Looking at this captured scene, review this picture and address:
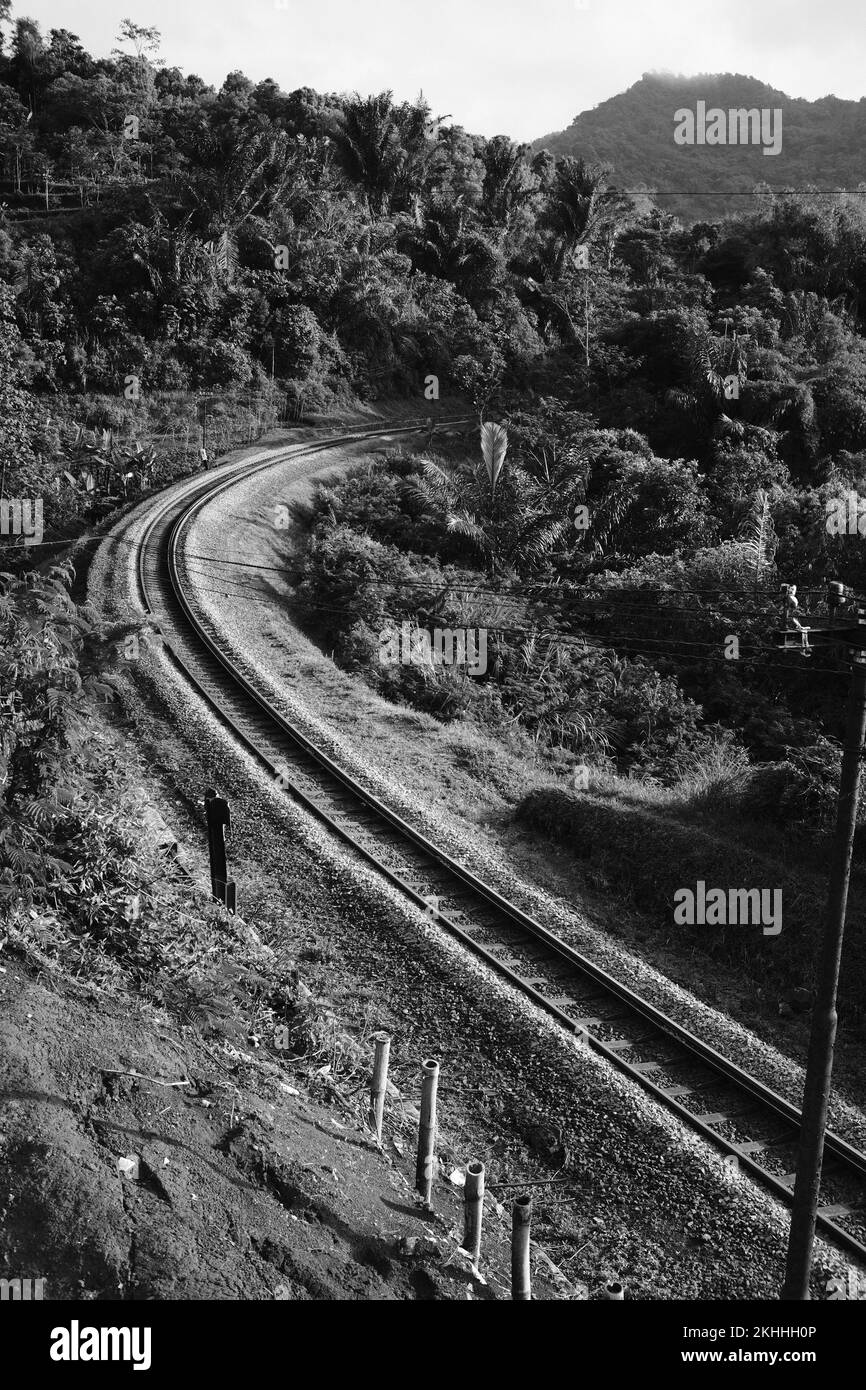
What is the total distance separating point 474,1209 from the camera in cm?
709

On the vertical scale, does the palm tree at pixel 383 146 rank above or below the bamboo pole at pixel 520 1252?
above

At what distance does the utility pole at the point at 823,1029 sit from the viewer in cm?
670

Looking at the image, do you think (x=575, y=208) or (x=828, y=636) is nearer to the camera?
(x=828, y=636)

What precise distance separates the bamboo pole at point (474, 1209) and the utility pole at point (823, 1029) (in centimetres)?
202

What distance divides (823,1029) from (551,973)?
463 cm

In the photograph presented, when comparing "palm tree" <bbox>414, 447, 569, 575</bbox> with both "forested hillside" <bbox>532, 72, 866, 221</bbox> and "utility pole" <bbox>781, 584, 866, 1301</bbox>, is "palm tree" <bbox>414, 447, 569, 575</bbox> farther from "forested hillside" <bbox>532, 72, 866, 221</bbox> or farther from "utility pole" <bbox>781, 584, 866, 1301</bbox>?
"forested hillside" <bbox>532, 72, 866, 221</bbox>

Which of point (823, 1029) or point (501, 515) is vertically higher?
point (501, 515)

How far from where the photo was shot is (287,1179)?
6.75 metres

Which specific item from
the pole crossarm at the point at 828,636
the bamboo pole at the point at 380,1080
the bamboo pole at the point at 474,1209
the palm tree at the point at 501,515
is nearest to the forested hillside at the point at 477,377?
the palm tree at the point at 501,515

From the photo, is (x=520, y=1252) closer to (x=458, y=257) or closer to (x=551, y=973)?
(x=551, y=973)

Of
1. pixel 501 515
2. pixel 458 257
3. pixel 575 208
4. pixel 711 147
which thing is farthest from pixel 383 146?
pixel 711 147

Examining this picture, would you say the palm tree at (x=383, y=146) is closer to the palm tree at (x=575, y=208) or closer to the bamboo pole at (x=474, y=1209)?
the palm tree at (x=575, y=208)

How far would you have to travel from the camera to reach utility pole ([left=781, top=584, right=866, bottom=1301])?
22.0 ft

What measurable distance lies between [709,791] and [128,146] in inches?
1977
